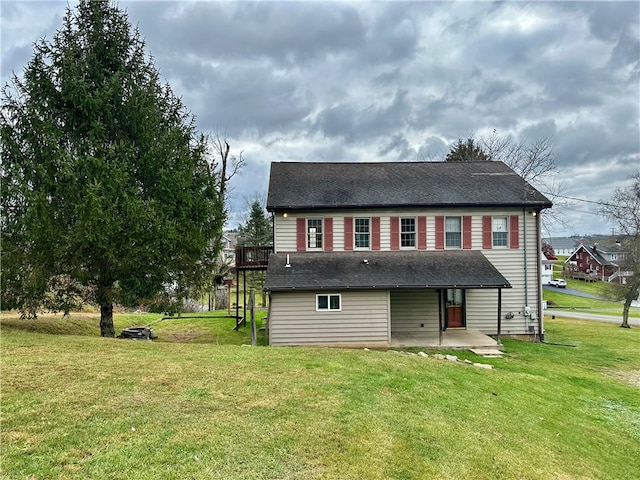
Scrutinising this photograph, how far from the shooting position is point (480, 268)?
14.6 m

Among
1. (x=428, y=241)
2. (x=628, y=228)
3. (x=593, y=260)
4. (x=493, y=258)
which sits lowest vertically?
(x=593, y=260)

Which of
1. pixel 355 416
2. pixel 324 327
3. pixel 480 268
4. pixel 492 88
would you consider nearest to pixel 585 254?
pixel 492 88

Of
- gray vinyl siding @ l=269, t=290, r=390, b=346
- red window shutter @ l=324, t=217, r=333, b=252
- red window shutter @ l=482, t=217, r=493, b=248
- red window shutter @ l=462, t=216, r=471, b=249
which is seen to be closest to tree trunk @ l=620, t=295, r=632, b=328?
red window shutter @ l=482, t=217, r=493, b=248

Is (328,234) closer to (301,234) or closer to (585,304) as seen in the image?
(301,234)

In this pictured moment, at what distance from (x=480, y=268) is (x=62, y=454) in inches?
555

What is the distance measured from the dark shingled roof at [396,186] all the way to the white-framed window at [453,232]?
0.77 metres

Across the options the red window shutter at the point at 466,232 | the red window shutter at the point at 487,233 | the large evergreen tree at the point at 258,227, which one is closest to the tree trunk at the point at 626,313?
the red window shutter at the point at 487,233

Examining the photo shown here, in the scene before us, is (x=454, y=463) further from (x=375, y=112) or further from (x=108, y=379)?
(x=375, y=112)

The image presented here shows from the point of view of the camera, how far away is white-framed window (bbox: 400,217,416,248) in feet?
52.0

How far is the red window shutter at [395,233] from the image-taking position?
15.7 metres

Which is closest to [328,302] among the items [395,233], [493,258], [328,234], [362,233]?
[328,234]

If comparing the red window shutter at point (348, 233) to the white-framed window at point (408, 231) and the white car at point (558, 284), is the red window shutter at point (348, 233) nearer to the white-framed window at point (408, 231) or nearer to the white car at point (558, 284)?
the white-framed window at point (408, 231)

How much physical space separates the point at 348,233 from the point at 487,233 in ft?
19.7

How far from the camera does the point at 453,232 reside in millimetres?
15984
